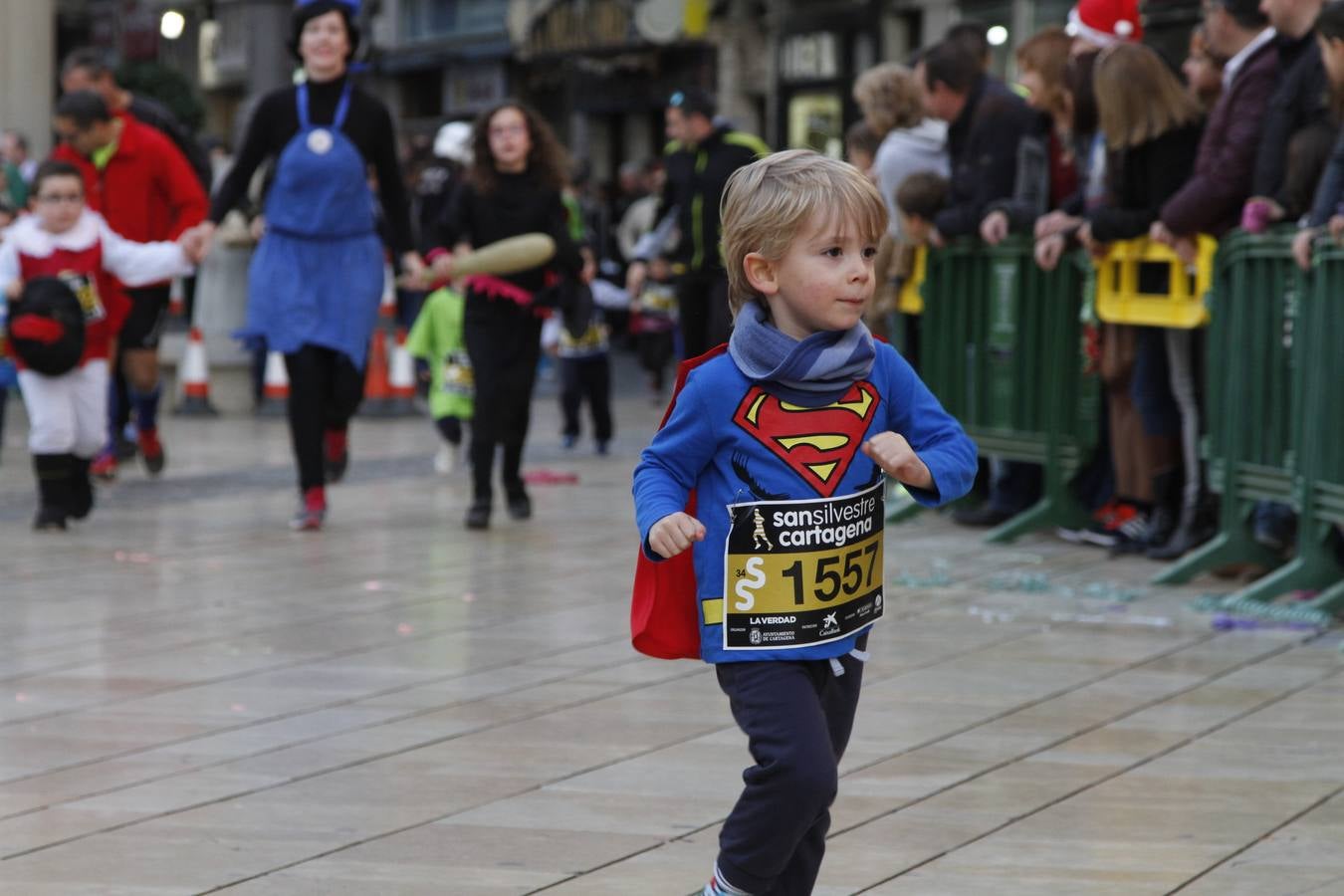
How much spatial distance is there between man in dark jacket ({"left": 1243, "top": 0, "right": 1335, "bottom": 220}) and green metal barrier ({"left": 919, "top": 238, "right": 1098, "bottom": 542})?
1.30 metres

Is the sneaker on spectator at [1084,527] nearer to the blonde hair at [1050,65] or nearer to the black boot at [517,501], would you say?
the blonde hair at [1050,65]

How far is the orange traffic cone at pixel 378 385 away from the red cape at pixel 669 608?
44.8 ft

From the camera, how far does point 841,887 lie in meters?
4.30

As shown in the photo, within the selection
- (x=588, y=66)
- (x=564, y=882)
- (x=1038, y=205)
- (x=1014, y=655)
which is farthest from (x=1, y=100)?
(x=564, y=882)

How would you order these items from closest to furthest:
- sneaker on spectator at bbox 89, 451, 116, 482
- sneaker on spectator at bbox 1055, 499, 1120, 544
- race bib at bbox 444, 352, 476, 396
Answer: sneaker on spectator at bbox 1055, 499, 1120, 544 → sneaker on spectator at bbox 89, 451, 116, 482 → race bib at bbox 444, 352, 476, 396

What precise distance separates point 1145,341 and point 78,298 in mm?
4445

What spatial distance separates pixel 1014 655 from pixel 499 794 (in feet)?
7.68

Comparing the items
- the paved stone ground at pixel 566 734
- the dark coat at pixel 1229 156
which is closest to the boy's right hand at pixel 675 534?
the paved stone ground at pixel 566 734

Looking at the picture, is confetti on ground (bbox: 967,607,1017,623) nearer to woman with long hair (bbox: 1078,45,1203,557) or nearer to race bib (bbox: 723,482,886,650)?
woman with long hair (bbox: 1078,45,1203,557)

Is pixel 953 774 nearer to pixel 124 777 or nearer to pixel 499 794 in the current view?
pixel 499 794

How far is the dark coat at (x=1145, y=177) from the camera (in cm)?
894

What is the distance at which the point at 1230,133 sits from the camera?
8.38 metres

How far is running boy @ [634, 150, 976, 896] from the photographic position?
12.2 feet

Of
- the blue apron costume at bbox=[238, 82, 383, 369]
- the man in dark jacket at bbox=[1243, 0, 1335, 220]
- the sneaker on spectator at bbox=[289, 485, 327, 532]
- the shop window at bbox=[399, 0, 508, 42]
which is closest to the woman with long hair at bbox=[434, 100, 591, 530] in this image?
the blue apron costume at bbox=[238, 82, 383, 369]
